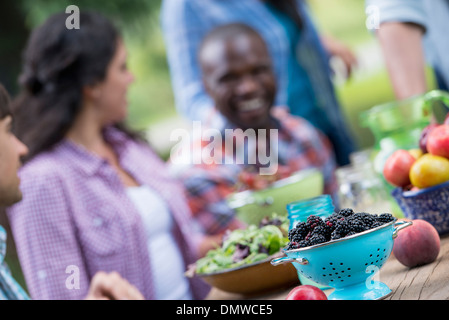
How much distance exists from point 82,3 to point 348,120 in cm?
138

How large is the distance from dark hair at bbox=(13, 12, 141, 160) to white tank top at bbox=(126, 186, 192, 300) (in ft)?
1.11

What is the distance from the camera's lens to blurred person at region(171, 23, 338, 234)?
2369 millimetres

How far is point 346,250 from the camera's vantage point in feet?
2.89

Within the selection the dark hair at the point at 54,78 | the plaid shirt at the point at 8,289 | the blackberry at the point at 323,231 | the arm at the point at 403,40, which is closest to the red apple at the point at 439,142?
the blackberry at the point at 323,231

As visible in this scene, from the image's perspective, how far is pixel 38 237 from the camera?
72.0 inches

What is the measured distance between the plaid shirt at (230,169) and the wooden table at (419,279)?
3.46ft

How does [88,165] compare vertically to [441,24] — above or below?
below

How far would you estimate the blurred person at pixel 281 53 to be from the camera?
2803 millimetres

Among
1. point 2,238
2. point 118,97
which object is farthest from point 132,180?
point 2,238

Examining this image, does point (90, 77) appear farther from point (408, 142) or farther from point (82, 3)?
point (408, 142)

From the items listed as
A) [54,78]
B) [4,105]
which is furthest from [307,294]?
[54,78]

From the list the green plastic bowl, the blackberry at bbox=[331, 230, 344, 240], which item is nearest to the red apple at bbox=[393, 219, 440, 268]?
the blackberry at bbox=[331, 230, 344, 240]

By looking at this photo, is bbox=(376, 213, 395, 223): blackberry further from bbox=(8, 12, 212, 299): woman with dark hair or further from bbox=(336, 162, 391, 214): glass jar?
bbox=(8, 12, 212, 299): woman with dark hair

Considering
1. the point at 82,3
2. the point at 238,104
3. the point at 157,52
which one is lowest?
the point at 238,104
